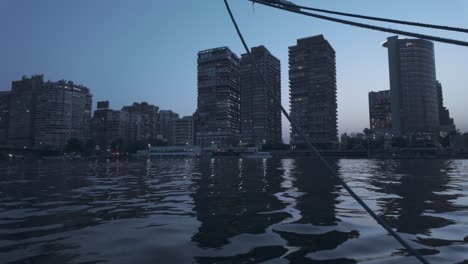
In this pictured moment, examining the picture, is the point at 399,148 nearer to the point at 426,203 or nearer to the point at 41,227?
the point at 426,203

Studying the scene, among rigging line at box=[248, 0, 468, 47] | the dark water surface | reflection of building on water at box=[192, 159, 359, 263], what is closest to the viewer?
rigging line at box=[248, 0, 468, 47]

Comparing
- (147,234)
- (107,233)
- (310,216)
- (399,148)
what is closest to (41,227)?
(107,233)

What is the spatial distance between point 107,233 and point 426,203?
1374 cm

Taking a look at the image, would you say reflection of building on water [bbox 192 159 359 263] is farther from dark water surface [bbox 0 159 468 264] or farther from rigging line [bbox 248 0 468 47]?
rigging line [bbox 248 0 468 47]

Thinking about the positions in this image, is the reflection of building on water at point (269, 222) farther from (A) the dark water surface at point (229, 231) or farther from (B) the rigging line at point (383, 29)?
(B) the rigging line at point (383, 29)

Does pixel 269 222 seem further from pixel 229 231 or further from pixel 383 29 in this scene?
pixel 383 29

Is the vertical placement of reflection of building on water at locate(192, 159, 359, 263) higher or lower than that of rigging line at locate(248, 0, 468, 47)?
lower

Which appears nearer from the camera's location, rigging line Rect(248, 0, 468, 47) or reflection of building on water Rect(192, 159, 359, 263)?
rigging line Rect(248, 0, 468, 47)

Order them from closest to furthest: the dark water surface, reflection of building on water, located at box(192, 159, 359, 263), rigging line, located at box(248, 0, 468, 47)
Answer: rigging line, located at box(248, 0, 468, 47) → the dark water surface → reflection of building on water, located at box(192, 159, 359, 263)

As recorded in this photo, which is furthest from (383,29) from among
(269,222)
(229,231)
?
(269,222)

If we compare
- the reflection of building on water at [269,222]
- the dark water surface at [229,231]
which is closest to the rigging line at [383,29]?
the dark water surface at [229,231]

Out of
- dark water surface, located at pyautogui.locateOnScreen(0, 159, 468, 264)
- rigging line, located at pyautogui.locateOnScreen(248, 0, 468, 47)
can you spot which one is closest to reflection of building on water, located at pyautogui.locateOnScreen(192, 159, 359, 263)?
dark water surface, located at pyautogui.locateOnScreen(0, 159, 468, 264)

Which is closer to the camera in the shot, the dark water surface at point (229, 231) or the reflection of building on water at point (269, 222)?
the dark water surface at point (229, 231)

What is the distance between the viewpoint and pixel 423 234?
9.20 meters
